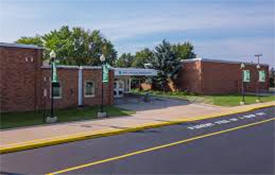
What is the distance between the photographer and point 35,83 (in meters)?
23.8

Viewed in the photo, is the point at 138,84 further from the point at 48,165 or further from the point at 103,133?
the point at 48,165

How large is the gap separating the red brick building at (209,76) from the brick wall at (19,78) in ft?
66.6

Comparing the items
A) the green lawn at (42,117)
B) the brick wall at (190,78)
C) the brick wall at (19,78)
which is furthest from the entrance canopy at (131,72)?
the brick wall at (19,78)

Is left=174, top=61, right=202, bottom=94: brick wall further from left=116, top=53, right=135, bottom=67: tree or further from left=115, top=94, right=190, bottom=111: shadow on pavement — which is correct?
left=116, top=53, right=135, bottom=67: tree

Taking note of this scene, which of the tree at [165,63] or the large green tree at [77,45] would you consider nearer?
the tree at [165,63]

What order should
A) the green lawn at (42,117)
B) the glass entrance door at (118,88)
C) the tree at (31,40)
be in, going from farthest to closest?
the tree at (31,40), the glass entrance door at (118,88), the green lawn at (42,117)

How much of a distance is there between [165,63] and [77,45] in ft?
53.3

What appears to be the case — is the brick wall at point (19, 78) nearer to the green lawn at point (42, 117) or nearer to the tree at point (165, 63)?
the green lawn at point (42, 117)

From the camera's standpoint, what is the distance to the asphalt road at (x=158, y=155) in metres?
8.41

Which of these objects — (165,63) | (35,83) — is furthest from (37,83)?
(165,63)

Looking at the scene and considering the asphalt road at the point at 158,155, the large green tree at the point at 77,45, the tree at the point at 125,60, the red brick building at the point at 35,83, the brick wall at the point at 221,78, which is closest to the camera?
the asphalt road at the point at 158,155

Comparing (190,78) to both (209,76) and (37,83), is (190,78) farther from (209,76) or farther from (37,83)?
(37,83)

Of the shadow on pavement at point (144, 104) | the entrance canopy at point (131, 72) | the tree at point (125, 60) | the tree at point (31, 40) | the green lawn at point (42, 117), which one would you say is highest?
the tree at point (31, 40)

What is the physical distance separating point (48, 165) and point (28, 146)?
107 inches
